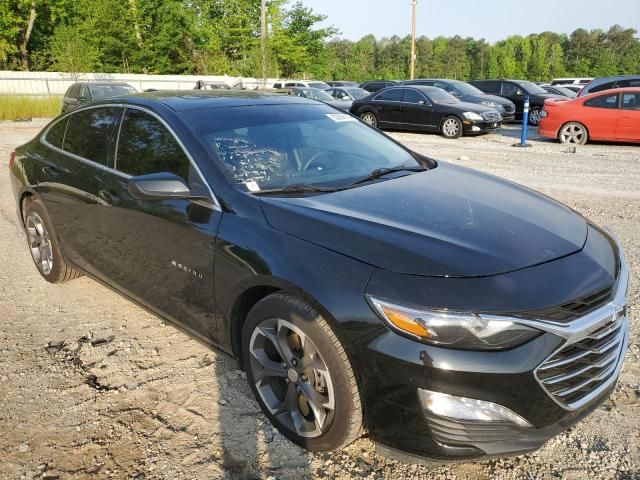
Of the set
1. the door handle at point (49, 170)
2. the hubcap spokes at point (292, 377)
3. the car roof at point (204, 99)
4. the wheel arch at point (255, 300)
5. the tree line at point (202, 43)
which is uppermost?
the tree line at point (202, 43)

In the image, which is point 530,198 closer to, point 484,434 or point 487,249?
point 487,249

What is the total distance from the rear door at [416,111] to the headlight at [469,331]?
14.2 m

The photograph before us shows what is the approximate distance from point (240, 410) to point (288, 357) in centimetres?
57

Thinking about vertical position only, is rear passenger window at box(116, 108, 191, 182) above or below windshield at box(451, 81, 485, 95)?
below

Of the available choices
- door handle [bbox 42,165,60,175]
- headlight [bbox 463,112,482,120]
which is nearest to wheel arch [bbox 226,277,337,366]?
door handle [bbox 42,165,60,175]

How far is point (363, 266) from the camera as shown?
2.13 m

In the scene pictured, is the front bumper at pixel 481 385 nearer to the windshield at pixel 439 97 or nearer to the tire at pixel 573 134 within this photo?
the tire at pixel 573 134

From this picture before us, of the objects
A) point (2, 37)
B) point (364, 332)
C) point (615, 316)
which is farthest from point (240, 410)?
point (2, 37)

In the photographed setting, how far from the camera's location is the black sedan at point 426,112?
1476 centimetres

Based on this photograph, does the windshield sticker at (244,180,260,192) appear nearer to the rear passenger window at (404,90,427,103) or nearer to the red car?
the red car

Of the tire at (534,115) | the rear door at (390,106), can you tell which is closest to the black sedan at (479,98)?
the tire at (534,115)

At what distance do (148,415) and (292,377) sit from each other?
88 centimetres

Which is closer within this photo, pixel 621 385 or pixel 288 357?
pixel 288 357

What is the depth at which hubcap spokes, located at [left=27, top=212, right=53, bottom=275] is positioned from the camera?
4410 millimetres
